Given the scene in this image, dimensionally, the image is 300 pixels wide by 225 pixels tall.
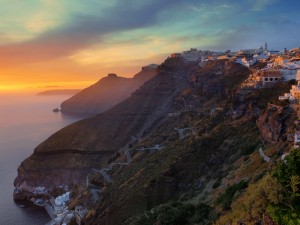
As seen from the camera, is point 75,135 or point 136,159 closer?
point 136,159

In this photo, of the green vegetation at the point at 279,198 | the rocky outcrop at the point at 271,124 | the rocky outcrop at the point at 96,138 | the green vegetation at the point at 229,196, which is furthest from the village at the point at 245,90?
the green vegetation at the point at 279,198

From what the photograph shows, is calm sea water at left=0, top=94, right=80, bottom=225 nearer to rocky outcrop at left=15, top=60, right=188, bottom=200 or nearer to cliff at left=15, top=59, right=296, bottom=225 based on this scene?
cliff at left=15, top=59, right=296, bottom=225

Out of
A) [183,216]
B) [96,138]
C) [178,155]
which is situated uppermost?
[183,216]

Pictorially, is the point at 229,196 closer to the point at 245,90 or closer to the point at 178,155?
the point at 178,155

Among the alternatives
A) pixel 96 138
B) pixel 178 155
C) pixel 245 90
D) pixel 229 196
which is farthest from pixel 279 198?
pixel 96 138

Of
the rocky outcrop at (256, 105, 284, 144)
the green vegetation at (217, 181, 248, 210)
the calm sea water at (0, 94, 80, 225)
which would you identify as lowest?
the calm sea water at (0, 94, 80, 225)

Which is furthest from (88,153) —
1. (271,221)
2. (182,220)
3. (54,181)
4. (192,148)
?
(271,221)

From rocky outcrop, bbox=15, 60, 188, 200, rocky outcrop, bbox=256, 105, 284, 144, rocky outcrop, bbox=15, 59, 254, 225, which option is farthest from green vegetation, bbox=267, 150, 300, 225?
rocky outcrop, bbox=15, 60, 188, 200

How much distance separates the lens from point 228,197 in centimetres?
2264

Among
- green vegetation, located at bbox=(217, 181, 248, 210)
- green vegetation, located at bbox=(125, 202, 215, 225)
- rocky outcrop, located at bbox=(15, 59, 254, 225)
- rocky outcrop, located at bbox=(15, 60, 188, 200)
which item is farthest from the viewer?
rocky outcrop, located at bbox=(15, 60, 188, 200)

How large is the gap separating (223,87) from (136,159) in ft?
68.0

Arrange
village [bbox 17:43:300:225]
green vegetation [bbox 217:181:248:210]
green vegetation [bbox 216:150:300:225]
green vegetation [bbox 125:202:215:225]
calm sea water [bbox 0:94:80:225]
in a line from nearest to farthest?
green vegetation [bbox 216:150:300:225]
green vegetation [bbox 217:181:248:210]
green vegetation [bbox 125:202:215:225]
village [bbox 17:43:300:225]
calm sea water [bbox 0:94:80:225]

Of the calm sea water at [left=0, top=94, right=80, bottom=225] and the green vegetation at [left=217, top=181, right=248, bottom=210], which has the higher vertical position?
the green vegetation at [left=217, top=181, right=248, bottom=210]

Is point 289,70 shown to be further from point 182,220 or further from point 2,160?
point 2,160
